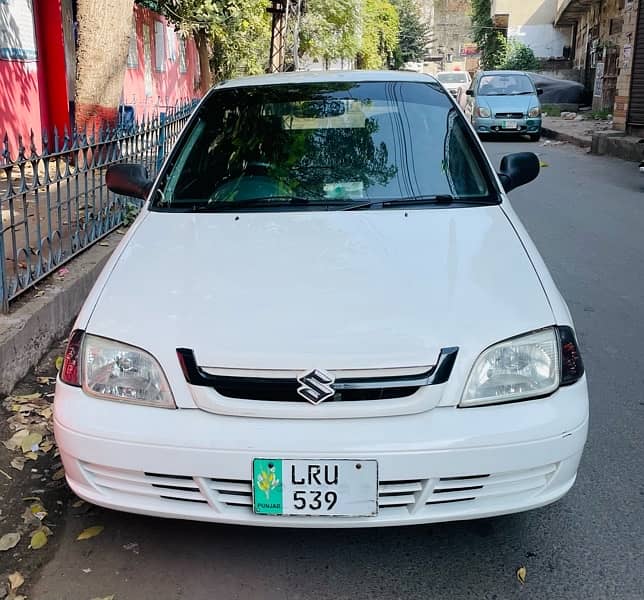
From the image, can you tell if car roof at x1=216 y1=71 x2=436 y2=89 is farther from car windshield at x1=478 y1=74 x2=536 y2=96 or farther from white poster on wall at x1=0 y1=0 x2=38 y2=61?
car windshield at x1=478 y1=74 x2=536 y2=96

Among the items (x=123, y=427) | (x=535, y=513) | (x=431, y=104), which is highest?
(x=431, y=104)

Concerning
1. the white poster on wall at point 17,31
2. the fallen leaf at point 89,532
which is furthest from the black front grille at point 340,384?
the white poster on wall at point 17,31

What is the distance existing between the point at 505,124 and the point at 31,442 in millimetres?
16106

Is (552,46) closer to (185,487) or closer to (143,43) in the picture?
(143,43)

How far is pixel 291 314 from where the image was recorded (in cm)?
244

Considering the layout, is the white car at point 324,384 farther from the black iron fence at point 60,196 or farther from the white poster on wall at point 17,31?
the white poster on wall at point 17,31

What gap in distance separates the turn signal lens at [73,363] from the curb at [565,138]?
49.2 feet

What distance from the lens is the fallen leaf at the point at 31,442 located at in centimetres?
340

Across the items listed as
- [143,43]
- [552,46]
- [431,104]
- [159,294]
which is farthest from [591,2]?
[159,294]

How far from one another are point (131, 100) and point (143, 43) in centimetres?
172

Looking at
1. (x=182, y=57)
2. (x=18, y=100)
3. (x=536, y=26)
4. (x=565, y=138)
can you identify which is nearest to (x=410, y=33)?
(x=536, y=26)

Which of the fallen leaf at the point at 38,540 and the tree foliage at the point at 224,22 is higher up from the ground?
the tree foliage at the point at 224,22

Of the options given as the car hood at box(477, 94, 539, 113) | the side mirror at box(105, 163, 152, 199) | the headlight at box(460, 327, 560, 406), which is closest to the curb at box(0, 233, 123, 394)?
the side mirror at box(105, 163, 152, 199)

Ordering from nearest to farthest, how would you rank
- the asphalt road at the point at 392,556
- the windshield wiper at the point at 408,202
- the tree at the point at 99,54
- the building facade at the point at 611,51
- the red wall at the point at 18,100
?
the asphalt road at the point at 392,556
the windshield wiper at the point at 408,202
the tree at the point at 99,54
the red wall at the point at 18,100
the building facade at the point at 611,51
